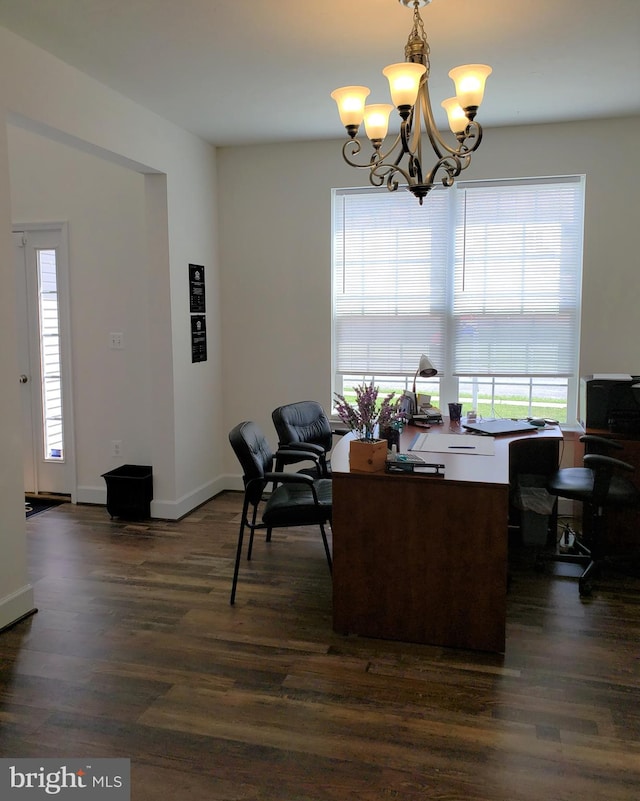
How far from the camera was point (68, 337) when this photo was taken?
16.9 feet

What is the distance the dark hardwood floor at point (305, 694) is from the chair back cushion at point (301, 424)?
83 cm

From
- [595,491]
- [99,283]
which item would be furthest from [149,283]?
[595,491]

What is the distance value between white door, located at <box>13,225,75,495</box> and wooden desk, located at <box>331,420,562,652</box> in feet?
10.2

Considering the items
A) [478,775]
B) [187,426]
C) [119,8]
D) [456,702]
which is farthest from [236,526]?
[119,8]

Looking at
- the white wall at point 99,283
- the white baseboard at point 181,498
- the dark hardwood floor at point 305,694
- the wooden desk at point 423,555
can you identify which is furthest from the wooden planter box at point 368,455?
the white wall at point 99,283

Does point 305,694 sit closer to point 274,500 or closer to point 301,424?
point 274,500

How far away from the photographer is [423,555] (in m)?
2.90

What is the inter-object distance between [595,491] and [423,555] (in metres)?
1.17

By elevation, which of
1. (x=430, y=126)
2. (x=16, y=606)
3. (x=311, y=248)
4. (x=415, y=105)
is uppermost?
(x=415, y=105)

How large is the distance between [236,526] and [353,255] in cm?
229

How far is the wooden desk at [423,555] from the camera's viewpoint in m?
2.81

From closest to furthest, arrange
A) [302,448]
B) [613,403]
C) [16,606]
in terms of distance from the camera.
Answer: [16,606], [302,448], [613,403]

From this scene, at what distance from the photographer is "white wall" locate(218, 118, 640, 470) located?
459 centimetres
